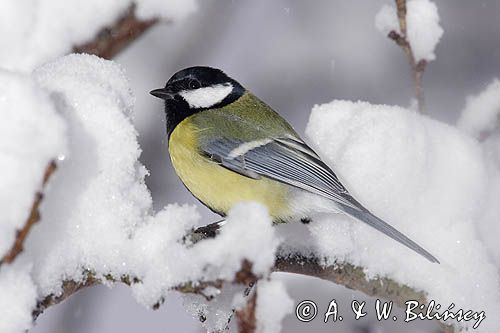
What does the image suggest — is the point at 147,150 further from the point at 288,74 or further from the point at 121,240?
the point at 121,240

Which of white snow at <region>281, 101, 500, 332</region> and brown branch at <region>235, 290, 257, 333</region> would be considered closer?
brown branch at <region>235, 290, 257, 333</region>

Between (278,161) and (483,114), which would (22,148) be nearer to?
(278,161)

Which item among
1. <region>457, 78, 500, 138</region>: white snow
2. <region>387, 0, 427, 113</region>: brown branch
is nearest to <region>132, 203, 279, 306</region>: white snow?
<region>387, 0, 427, 113</region>: brown branch

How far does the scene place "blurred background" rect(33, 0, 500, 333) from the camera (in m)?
2.72

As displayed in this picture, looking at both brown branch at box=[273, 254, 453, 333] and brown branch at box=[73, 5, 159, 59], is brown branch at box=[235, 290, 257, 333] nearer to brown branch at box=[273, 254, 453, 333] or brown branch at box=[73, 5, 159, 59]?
brown branch at box=[273, 254, 453, 333]

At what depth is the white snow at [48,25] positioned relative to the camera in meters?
1.91

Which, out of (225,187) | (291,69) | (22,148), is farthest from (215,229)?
(291,69)

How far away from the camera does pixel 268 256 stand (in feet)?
3.11

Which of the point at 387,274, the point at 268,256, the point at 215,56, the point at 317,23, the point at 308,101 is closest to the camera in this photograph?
the point at 268,256

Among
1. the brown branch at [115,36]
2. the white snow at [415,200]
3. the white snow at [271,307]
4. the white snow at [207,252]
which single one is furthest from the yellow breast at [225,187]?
the white snow at [271,307]

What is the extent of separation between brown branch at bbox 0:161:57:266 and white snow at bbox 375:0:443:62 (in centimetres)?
106

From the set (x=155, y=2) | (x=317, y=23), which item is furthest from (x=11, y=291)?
(x=317, y=23)

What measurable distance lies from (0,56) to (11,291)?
0.94 meters

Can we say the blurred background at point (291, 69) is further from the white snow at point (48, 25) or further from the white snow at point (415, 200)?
the white snow at point (48, 25)
